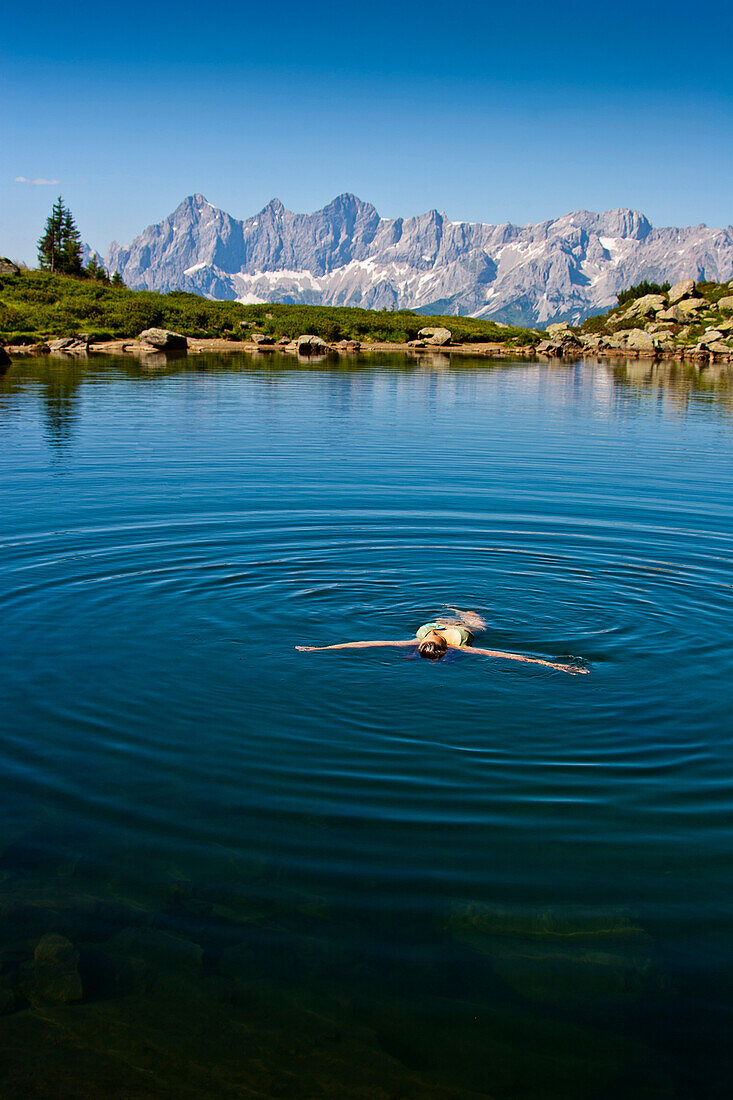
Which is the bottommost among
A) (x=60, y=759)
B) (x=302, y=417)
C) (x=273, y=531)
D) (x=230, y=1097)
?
(x=230, y=1097)

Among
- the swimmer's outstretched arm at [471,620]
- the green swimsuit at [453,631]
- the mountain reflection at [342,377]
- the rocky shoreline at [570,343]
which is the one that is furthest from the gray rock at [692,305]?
the green swimsuit at [453,631]

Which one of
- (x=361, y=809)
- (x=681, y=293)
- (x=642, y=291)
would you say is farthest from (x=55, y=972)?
(x=642, y=291)

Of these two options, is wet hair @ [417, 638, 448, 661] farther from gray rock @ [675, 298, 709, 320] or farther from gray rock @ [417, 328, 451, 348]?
gray rock @ [675, 298, 709, 320]

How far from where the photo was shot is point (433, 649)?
9.62 meters

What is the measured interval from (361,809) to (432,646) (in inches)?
117

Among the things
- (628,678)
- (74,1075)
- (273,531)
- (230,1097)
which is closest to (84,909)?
(74,1075)

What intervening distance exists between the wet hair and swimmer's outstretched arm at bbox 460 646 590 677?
246 millimetres

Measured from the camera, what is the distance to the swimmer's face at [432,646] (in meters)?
9.59

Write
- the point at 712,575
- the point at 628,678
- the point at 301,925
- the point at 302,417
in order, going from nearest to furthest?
1. the point at 301,925
2. the point at 628,678
3. the point at 712,575
4. the point at 302,417

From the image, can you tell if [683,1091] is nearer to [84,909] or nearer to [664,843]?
[664,843]

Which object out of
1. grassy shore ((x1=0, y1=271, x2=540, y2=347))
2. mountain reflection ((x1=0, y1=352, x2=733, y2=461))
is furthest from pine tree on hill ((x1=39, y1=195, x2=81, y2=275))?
mountain reflection ((x1=0, y1=352, x2=733, y2=461))

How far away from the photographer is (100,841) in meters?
6.46

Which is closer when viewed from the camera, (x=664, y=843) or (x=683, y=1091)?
(x=683, y=1091)

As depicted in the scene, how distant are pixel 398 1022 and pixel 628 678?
5755 millimetres
